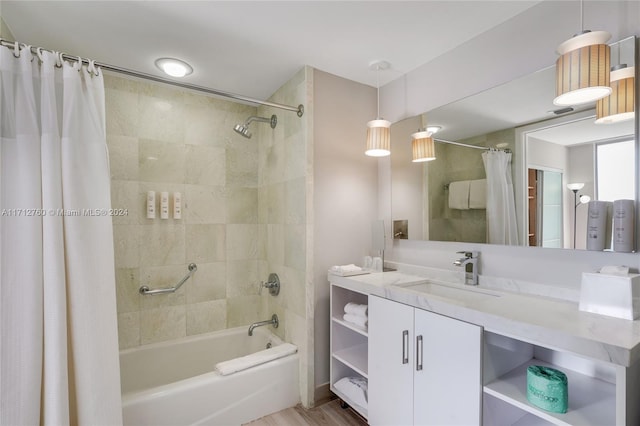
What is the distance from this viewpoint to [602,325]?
1.04 m

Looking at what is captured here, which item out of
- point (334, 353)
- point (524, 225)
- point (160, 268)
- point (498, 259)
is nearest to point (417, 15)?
point (524, 225)

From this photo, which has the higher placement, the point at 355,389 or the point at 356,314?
the point at 356,314

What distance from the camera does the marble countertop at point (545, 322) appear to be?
0.90 m

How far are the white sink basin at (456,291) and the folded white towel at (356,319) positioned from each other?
1.12 feet

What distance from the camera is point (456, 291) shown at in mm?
1750

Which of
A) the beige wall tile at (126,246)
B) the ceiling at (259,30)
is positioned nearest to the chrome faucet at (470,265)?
the ceiling at (259,30)

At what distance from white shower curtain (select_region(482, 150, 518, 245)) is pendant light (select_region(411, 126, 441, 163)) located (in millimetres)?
365

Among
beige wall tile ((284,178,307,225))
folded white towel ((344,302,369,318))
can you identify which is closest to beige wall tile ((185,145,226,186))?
beige wall tile ((284,178,307,225))

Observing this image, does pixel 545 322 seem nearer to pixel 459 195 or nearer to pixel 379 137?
pixel 459 195

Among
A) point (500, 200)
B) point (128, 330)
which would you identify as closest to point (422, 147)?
point (500, 200)

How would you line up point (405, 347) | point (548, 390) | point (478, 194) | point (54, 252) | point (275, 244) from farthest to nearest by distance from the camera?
point (275, 244) < point (478, 194) < point (405, 347) < point (54, 252) < point (548, 390)

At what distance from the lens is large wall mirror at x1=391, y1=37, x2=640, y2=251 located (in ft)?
4.24

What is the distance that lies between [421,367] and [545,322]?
2.02ft

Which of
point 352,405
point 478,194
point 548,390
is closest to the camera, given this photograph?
point 548,390
